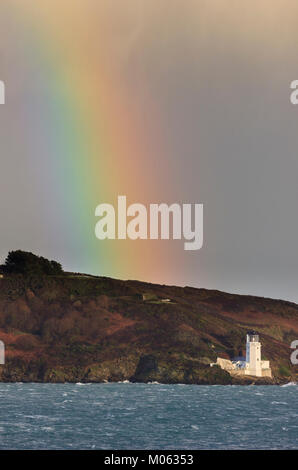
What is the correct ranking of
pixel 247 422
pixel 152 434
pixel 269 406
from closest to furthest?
pixel 152 434
pixel 247 422
pixel 269 406

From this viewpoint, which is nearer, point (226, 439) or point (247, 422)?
point (226, 439)

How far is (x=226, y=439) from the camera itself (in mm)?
121938

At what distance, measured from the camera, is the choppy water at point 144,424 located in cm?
11712

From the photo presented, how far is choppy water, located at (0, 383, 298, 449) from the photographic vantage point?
11712cm

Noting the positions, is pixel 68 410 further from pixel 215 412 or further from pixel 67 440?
pixel 67 440

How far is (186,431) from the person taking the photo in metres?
133

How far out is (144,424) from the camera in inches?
5581

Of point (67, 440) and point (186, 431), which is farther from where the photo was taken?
point (186, 431)
